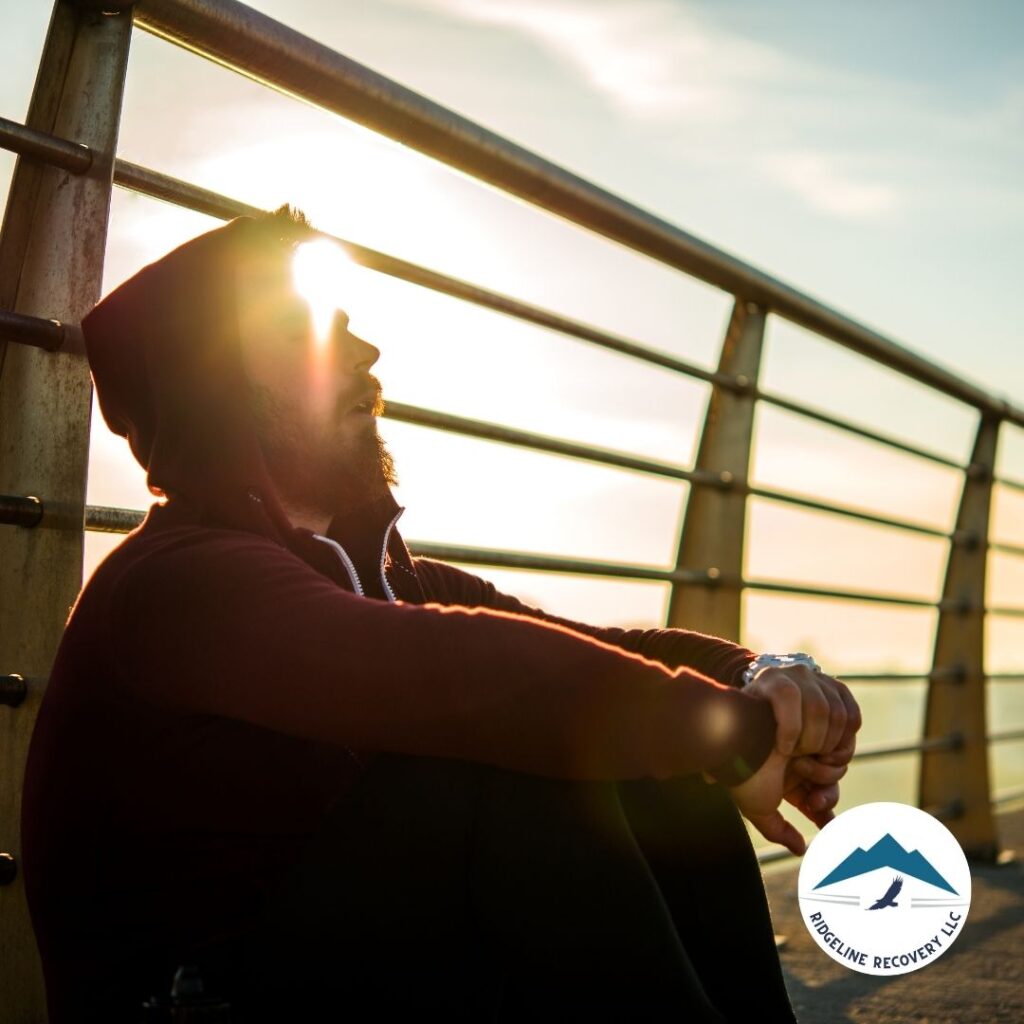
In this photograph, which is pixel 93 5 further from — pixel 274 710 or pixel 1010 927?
pixel 1010 927

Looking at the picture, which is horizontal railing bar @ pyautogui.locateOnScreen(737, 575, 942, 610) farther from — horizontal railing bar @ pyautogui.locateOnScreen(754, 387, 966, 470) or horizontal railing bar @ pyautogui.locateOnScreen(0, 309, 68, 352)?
horizontal railing bar @ pyautogui.locateOnScreen(0, 309, 68, 352)

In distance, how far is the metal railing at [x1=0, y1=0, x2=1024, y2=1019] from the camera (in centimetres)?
144

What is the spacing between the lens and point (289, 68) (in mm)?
1651

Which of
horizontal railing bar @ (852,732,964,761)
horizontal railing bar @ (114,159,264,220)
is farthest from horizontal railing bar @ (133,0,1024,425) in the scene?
horizontal railing bar @ (852,732,964,761)

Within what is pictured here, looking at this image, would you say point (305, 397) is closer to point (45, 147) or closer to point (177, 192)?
point (177, 192)

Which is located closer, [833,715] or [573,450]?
[833,715]

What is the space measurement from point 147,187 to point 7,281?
20 cm

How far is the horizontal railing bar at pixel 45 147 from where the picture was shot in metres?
1.38

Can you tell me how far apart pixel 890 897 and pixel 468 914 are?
119 centimetres

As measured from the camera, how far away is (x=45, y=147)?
1412mm

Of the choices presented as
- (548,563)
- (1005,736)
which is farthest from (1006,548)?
(548,563)

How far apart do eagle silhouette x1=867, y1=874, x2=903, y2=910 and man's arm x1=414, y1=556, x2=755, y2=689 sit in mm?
563

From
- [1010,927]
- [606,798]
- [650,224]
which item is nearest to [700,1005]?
[606,798]

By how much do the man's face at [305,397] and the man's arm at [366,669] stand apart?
17.1 inches
